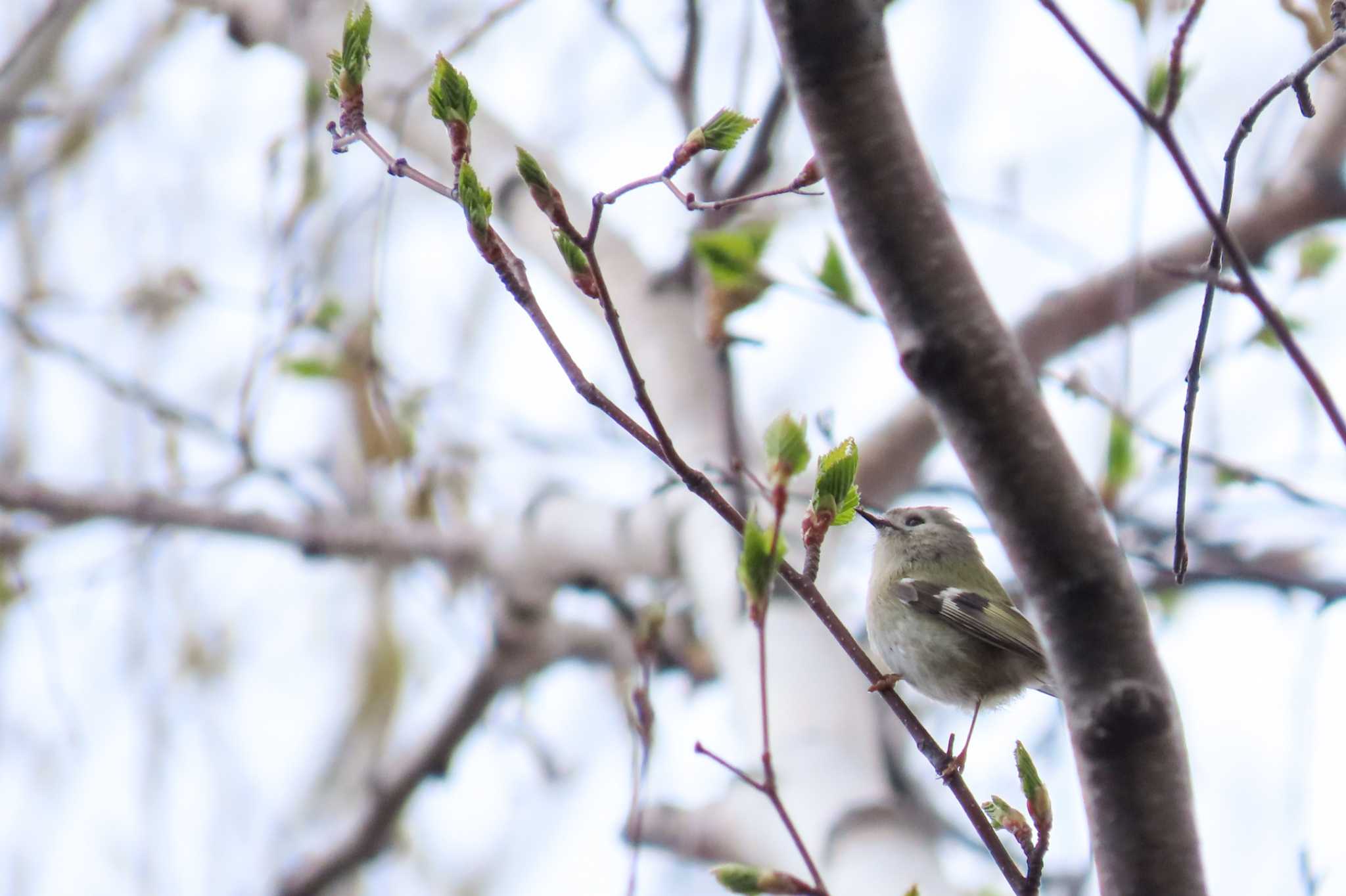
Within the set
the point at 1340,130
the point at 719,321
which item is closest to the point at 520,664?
the point at 719,321

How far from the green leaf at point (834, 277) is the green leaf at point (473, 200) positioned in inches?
42.1

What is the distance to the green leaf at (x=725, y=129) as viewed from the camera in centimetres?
112

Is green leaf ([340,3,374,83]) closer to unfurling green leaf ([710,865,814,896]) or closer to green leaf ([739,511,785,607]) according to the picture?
green leaf ([739,511,785,607])

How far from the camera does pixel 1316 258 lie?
2.71 meters

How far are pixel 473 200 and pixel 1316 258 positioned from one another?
93.1 inches

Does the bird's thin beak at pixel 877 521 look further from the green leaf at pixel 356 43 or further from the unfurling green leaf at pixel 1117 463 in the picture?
the green leaf at pixel 356 43

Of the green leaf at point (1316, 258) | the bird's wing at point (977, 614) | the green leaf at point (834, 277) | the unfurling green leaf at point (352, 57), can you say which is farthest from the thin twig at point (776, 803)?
the green leaf at point (1316, 258)

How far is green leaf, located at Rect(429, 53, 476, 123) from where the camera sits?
1.05 metres

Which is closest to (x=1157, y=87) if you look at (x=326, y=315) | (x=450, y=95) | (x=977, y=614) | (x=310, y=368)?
(x=977, y=614)

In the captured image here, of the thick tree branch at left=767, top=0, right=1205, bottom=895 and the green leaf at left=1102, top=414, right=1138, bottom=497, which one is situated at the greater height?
the green leaf at left=1102, top=414, right=1138, bottom=497

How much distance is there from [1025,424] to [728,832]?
1.57 metres

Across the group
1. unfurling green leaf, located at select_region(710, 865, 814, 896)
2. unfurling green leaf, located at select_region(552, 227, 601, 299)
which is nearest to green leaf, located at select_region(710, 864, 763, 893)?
unfurling green leaf, located at select_region(710, 865, 814, 896)

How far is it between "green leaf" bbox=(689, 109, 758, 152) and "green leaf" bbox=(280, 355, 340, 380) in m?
2.26

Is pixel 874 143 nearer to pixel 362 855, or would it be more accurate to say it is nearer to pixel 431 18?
pixel 362 855
